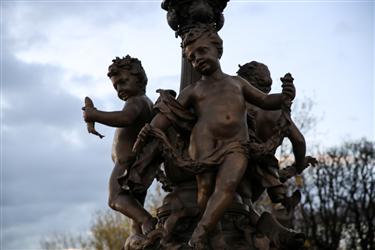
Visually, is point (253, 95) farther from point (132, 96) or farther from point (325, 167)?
point (325, 167)

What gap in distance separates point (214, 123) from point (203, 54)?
0.62 m

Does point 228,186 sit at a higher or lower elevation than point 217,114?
lower

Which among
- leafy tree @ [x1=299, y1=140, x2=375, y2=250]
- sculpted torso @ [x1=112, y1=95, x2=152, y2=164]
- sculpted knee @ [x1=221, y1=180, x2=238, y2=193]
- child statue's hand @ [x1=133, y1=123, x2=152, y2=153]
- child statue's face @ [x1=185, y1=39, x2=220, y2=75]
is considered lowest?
sculpted knee @ [x1=221, y1=180, x2=238, y2=193]

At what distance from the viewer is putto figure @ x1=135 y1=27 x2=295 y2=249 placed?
5051 millimetres

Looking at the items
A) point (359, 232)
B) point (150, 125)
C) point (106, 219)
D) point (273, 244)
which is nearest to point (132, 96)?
point (150, 125)

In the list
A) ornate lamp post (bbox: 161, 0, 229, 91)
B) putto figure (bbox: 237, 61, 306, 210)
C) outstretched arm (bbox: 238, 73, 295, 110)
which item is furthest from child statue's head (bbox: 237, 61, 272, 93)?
outstretched arm (bbox: 238, 73, 295, 110)

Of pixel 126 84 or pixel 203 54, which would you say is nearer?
pixel 203 54

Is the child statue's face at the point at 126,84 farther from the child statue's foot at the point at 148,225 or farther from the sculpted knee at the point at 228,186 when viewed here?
the sculpted knee at the point at 228,186

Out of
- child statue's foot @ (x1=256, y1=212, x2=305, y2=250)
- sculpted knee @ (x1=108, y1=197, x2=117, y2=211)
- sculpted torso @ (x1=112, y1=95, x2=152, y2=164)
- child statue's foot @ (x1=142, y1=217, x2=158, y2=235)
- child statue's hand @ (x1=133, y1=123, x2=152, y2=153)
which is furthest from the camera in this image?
sculpted torso @ (x1=112, y1=95, x2=152, y2=164)

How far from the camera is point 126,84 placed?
6195 millimetres

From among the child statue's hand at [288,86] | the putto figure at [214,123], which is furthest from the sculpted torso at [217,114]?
the child statue's hand at [288,86]

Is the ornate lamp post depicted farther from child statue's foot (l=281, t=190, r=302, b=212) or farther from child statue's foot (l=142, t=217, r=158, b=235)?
child statue's foot (l=281, t=190, r=302, b=212)

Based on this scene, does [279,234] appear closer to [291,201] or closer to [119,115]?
[291,201]

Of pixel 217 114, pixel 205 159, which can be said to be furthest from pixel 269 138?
pixel 205 159
